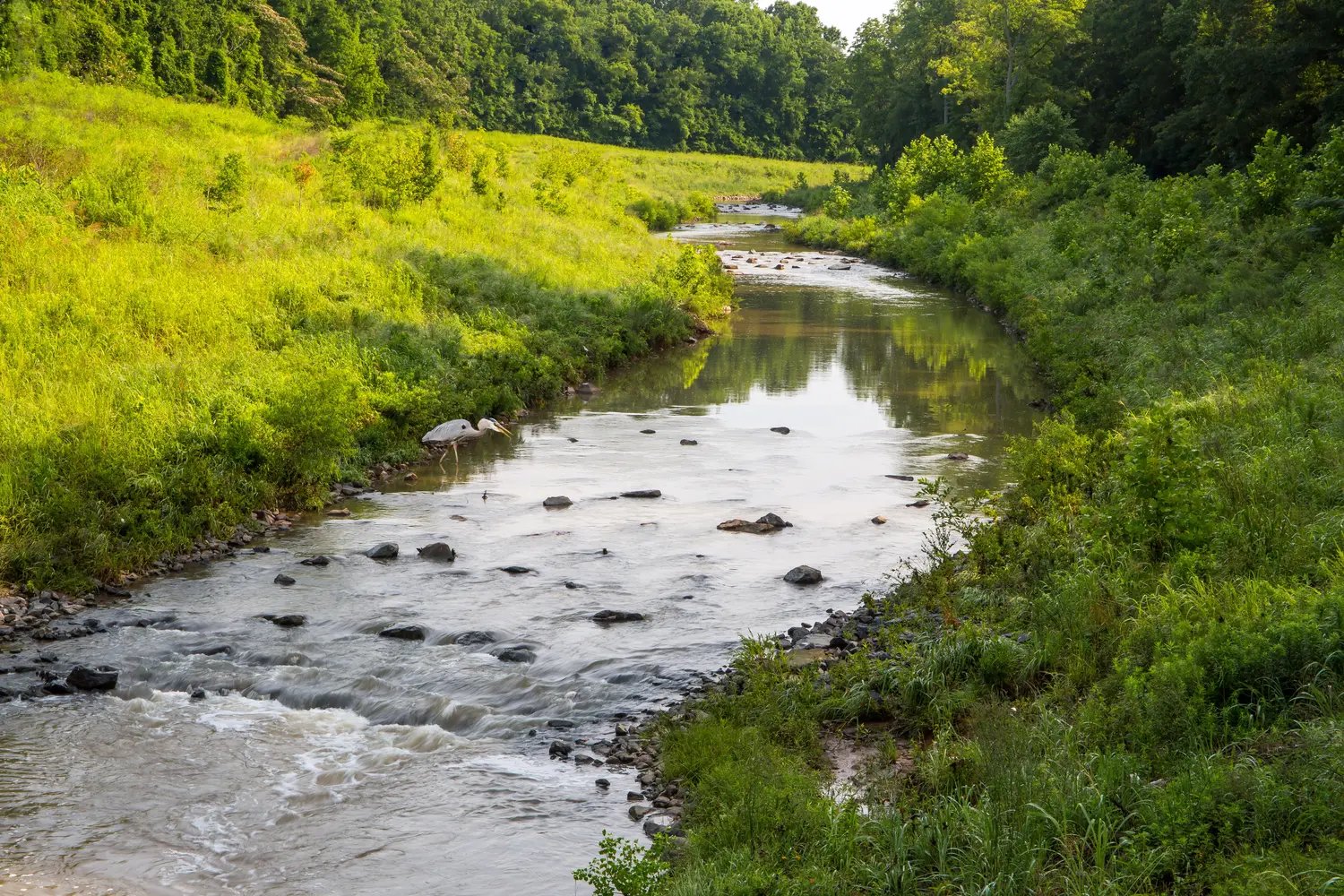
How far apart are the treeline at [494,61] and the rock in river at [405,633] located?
3077 cm

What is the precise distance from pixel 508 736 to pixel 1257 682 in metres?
5.38

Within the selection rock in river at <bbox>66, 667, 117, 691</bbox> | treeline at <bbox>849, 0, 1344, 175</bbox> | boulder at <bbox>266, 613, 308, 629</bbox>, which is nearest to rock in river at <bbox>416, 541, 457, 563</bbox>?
boulder at <bbox>266, 613, 308, 629</bbox>

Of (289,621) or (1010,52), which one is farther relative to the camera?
(1010,52)

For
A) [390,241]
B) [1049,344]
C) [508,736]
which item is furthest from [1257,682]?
[390,241]

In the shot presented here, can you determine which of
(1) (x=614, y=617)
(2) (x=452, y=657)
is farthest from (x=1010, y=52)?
(2) (x=452, y=657)

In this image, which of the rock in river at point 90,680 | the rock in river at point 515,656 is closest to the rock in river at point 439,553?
the rock in river at point 515,656

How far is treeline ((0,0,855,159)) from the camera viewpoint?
45.9m

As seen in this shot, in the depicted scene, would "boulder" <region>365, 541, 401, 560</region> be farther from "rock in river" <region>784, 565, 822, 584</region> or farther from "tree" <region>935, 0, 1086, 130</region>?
"tree" <region>935, 0, 1086, 130</region>

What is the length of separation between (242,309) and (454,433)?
13.8ft

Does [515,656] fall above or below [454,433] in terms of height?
below

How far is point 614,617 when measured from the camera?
1159cm

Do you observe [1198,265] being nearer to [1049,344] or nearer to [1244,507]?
[1049,344]

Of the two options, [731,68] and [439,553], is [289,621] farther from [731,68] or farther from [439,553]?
[731,68]

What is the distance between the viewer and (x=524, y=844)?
7.77 metres
